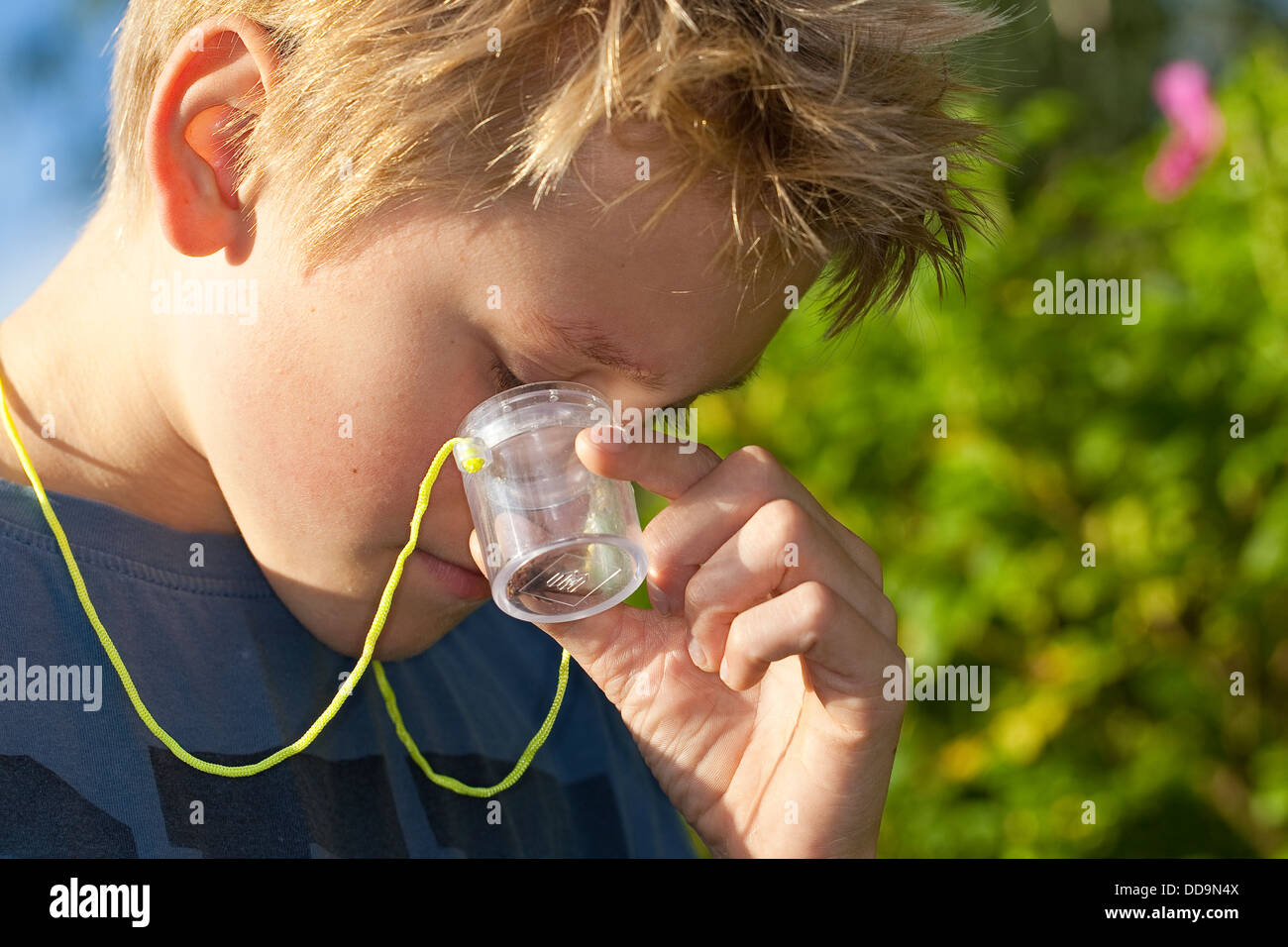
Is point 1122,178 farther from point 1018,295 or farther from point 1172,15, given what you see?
point 1172,15

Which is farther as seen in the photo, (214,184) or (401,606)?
(401,606)

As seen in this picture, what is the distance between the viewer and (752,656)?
1301mm

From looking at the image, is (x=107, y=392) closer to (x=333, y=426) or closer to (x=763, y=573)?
(x=333, y=426)

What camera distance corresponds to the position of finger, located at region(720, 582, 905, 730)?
4.24 feet

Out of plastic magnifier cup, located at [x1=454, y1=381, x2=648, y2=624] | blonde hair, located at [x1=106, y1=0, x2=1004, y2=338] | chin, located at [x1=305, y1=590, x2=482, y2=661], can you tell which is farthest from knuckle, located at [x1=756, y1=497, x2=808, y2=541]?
chin, located at [x1=305, y1=590, x2=482, y2=661]

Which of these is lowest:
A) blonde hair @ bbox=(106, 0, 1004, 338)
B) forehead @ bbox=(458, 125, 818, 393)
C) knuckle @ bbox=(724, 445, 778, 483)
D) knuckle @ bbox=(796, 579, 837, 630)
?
knuckle @ bbox=(796, 579, 837, 630)

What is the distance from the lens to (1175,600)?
7.72 feet

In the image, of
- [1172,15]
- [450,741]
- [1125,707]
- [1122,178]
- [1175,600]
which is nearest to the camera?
[450,741]

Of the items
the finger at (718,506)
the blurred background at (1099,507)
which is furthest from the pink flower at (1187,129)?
the finger at (718,506)

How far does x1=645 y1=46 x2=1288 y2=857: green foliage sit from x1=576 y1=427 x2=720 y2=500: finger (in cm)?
112

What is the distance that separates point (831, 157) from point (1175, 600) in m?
1.50

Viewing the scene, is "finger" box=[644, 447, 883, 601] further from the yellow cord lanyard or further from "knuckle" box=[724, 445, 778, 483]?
the yellow cord lanyard

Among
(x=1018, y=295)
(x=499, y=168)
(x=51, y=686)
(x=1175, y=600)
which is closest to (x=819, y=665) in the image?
(x=499, y=168)

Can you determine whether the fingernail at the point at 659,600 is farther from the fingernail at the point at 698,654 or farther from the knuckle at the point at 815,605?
the knuckle at the point at 815,605
